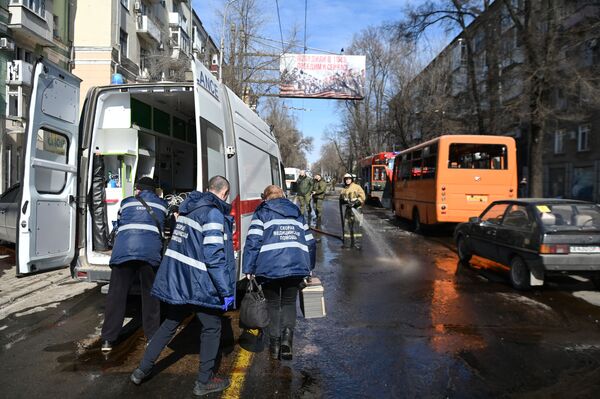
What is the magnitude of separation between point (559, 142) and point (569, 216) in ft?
86.2

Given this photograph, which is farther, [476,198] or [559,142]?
[559,142]

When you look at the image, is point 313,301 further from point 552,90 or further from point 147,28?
point 147,28

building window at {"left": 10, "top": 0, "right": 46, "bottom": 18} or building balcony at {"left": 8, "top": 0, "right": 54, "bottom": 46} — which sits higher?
building window at {"left": 10, "top": 0, "right": 46, "bottom": 18}

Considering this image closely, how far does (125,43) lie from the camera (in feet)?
93.5

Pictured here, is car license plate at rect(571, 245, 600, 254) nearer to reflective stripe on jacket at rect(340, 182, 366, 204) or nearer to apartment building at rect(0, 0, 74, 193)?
reflective stripe on jacket at rect(340, 182, 366, 204)

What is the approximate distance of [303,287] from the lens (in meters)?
4.83

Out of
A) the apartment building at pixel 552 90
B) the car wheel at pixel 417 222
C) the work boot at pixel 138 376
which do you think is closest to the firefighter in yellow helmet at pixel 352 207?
the car wheel at pixel 417 222

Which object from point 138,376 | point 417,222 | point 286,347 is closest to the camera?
point 138,376

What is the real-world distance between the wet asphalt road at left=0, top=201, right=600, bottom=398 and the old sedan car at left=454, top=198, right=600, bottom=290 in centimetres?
42

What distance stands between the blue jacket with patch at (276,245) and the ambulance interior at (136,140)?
1.14 meters

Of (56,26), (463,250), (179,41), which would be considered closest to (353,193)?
(463,250)

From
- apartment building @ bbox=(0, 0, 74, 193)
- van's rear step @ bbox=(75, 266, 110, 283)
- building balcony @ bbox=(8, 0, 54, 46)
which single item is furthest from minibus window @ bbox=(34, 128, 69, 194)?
building balcony @ bbox=(8, 0, 54, 46)

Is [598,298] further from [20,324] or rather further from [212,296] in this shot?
[20,324]

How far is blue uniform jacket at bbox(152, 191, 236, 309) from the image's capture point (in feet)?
12.0
